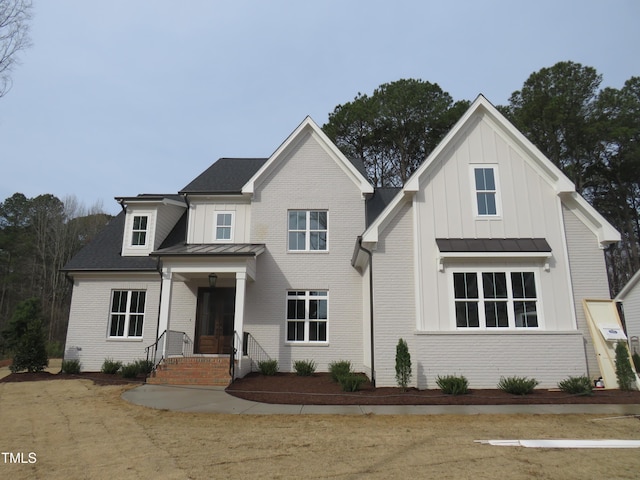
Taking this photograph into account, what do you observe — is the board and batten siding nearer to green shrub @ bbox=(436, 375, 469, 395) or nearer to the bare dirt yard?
green shrub @ bbox=(436, 375, 469, 395)

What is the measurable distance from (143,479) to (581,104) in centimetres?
3126

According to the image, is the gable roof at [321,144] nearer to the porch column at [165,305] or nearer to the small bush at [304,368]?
the porch column at [165,305]

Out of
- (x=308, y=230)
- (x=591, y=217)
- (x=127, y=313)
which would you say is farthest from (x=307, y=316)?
(x=591, y=217)

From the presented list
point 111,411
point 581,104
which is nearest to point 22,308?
point 111,411

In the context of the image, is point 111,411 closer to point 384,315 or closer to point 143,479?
point 143,479

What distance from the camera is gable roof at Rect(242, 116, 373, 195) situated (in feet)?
52.2

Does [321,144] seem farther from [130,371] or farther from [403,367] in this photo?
[130,371]

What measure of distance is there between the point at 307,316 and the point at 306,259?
2090 millimetres

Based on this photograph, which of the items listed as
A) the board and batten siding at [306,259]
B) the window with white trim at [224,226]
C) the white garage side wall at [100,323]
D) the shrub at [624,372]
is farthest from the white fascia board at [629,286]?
the white garage side wall at [100,323]

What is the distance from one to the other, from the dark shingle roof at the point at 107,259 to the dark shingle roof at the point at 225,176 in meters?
3.31

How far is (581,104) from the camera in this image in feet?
88.0

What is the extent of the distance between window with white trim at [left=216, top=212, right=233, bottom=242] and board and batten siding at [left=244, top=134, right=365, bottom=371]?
3.65 feet

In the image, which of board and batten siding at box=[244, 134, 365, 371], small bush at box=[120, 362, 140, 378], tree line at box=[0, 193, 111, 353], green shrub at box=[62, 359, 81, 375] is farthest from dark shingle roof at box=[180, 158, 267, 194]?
tree line at box=[0, 193, 111, 353]

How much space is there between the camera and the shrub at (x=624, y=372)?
10.7 meters
